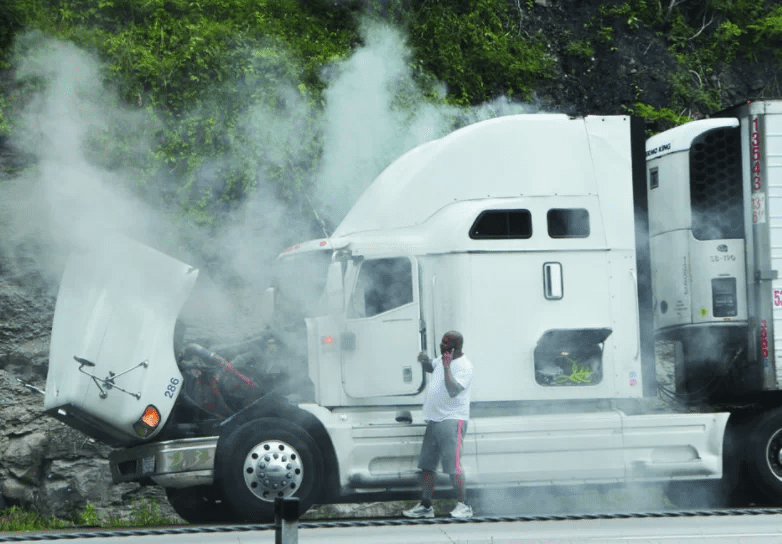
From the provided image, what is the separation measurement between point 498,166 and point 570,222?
774 mm

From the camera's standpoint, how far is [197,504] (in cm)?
1022

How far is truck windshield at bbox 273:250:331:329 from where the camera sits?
32.0 ft

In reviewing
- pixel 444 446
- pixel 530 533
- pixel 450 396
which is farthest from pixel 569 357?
→ pixel 530 533

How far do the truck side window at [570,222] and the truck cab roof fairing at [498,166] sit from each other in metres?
0.16

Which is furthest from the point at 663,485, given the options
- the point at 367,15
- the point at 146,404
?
the point at 367,15

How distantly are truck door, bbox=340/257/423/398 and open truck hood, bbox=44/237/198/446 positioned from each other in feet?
4.72

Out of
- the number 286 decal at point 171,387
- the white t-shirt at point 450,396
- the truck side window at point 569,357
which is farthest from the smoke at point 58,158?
the truck side window at point 569,357

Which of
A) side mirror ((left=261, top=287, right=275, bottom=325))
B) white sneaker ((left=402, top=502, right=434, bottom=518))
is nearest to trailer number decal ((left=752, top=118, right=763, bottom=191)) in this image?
white sneaker ((left=402, top=502, right=434, bottom=518))

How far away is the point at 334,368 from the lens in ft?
30.8

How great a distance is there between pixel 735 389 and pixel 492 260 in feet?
8.58

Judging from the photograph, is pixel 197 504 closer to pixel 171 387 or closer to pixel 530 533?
pixel 171 387

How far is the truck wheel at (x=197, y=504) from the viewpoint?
10.0m

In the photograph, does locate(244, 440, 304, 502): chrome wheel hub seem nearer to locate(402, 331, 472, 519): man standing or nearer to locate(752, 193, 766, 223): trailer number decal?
locate(402, 331, 472, 519): man standing

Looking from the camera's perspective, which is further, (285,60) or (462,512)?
(285,60)
